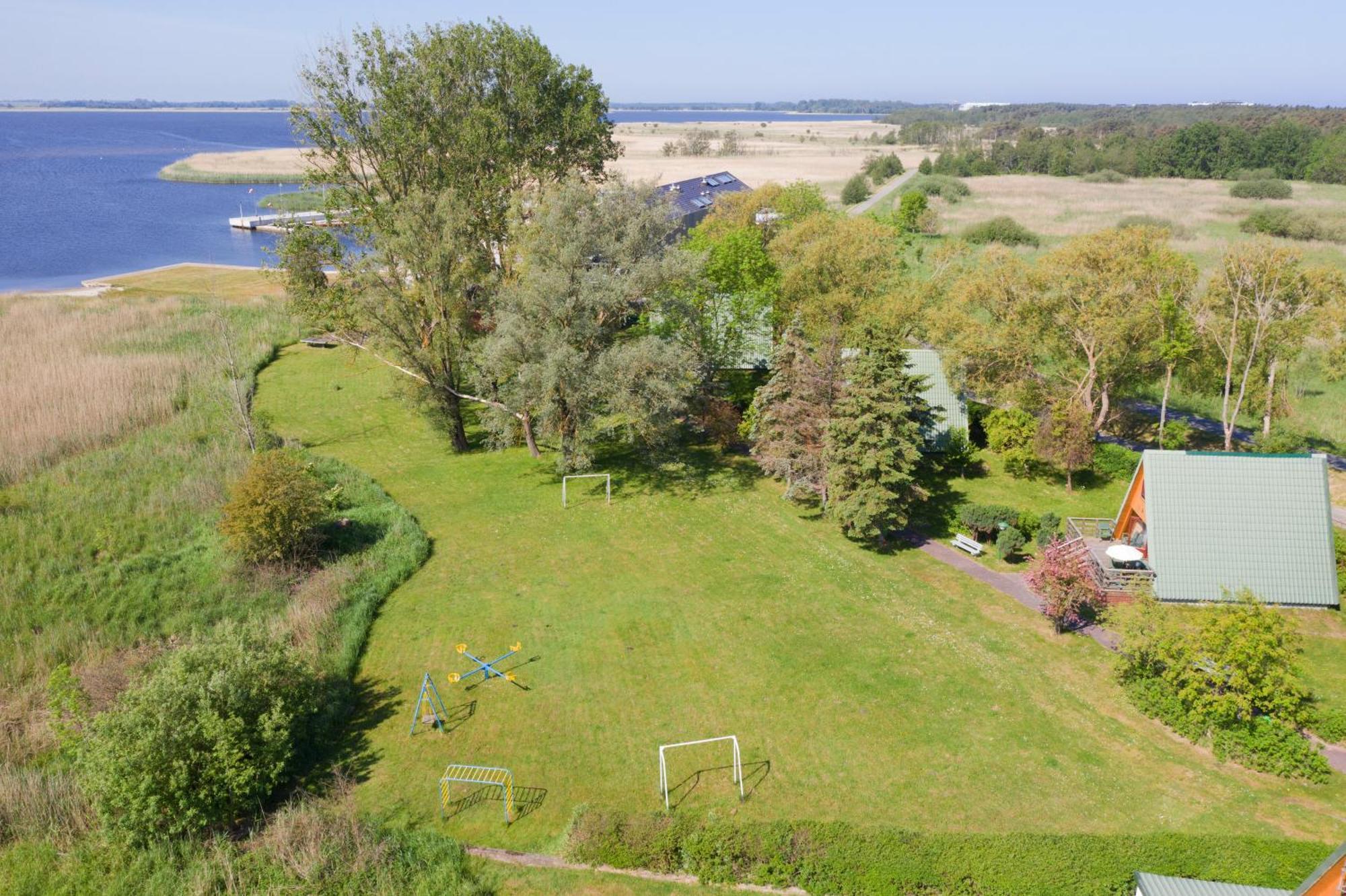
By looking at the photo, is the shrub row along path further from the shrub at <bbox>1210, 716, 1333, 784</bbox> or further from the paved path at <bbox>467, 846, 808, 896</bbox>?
the paved path at <bbox>467, 846, 808, 896</bbox>

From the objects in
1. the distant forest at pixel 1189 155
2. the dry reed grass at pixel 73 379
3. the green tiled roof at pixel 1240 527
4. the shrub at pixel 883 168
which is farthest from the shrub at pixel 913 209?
the dry reed grass at pixel 73 379

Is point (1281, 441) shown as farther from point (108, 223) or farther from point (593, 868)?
point (108, 223)

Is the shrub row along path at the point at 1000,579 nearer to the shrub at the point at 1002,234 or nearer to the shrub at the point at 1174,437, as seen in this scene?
the shrub at the point at 1174,437

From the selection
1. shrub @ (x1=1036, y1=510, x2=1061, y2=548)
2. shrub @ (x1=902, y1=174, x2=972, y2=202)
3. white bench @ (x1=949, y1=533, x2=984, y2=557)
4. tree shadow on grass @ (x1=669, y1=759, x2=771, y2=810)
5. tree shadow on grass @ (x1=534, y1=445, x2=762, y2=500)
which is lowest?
tree shadow on grass @ (x1=669, y1=759, x2=771, y2=810)

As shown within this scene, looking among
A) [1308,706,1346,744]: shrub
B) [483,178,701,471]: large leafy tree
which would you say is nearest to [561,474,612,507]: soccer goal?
[483,178,701,471]: large leafy tree

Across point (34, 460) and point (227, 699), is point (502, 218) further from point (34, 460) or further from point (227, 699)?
point (227, 699)

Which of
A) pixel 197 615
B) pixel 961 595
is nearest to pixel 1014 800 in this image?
pixel 961 595
